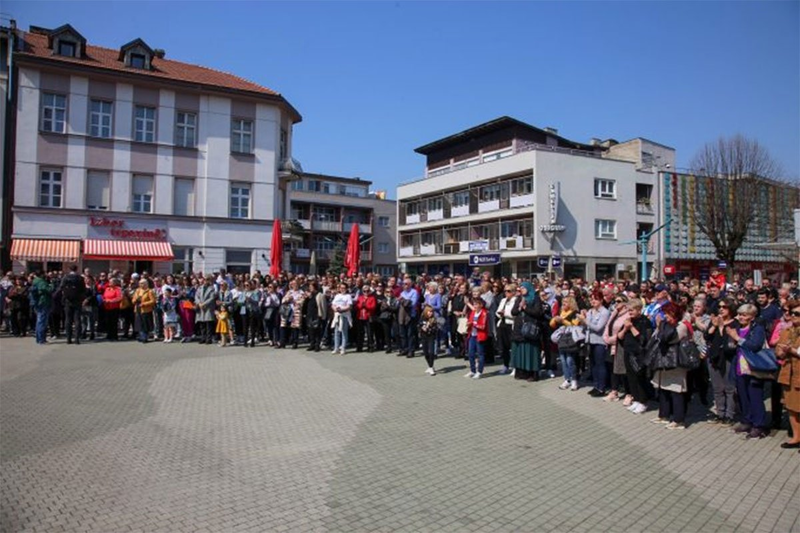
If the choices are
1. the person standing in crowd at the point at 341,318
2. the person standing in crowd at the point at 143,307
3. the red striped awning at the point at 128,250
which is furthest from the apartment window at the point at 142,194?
the person standing in crowd at the point at 341,318

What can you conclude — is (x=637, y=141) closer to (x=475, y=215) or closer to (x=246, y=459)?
(x=475, y=215)

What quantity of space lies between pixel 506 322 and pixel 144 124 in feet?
84.6

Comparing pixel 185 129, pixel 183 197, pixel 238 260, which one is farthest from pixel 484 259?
pixel 185 129

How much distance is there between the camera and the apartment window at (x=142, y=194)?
28969mm

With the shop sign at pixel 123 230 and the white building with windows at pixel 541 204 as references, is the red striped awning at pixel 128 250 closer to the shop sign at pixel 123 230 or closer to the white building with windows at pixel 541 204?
the shop sign at pixel 123 230

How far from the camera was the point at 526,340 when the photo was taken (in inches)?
406

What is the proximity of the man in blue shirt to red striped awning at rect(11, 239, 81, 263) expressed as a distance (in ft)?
70.6

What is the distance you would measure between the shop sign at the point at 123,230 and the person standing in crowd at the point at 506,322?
23.2m

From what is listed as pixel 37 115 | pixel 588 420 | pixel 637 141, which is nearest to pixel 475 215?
pixel 637 141

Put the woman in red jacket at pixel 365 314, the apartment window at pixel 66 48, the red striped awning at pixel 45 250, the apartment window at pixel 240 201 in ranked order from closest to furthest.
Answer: the woman in red jacket at pixel 365 314
the red striped awning at pixel 45 250
the apartment window at pixel 66 48
the apartment window at pixel 240 201

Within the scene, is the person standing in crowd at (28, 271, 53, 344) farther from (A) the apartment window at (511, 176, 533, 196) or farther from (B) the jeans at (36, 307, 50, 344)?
(A) the apartment window at (511, 176, 533, 196)

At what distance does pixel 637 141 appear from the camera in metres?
49.2

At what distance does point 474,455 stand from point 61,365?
31.1 feet

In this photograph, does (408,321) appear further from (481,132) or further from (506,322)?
(481,132)
